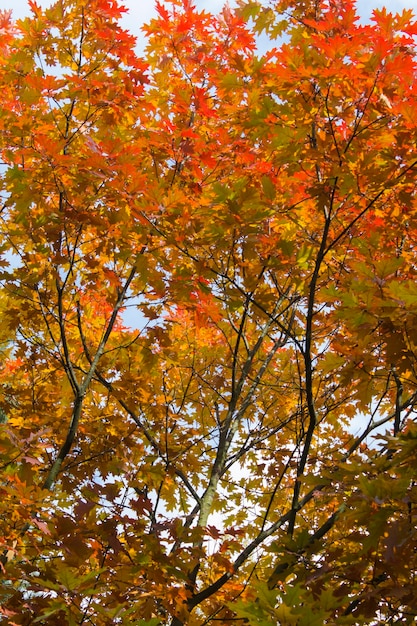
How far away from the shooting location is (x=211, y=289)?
11.0 ft

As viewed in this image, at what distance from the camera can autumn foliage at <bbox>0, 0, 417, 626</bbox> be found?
241 cm

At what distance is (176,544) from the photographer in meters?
3.29

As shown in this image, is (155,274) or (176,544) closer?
(176,544)

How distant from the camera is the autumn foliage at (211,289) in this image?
2.41 meters

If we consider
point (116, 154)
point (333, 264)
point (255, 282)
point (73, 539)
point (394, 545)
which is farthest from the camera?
point (333, 264)

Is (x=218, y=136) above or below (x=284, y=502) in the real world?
above

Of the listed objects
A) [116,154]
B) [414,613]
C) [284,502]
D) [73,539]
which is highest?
[116,154]

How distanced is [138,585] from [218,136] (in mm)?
3241

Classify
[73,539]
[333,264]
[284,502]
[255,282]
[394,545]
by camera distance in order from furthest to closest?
1. [284,502]
2. [333,264]
3. [255,282]
4. [73,539]
5. [394,545]

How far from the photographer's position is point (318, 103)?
290 centimetres

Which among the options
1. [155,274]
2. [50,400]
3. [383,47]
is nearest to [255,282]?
[155,274]

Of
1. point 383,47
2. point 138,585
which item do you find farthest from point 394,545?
point 383,47

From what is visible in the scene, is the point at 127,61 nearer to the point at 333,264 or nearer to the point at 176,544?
the point at 333,264

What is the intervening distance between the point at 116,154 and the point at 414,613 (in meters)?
2.57
